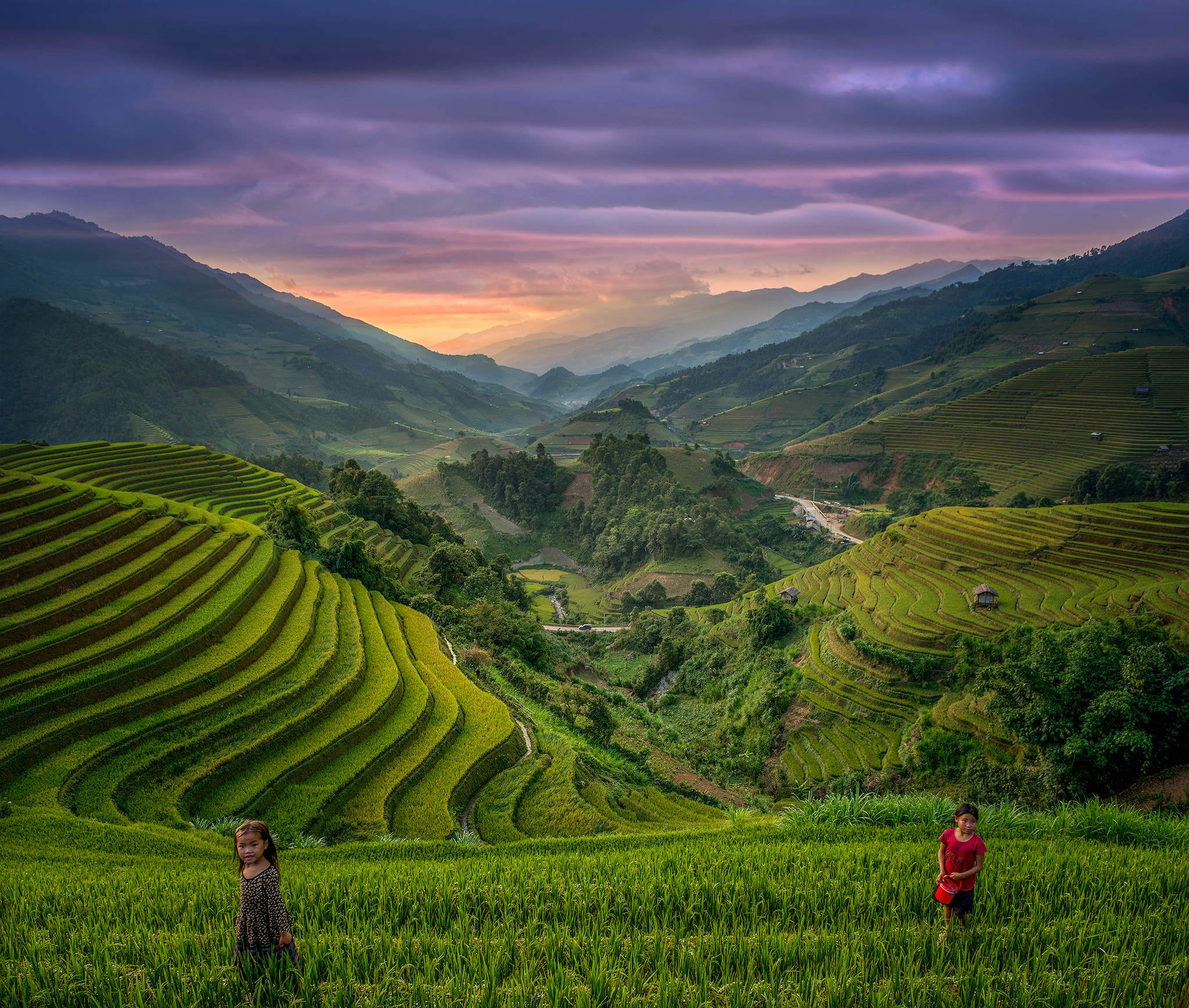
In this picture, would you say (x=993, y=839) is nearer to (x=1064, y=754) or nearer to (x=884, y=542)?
(x=1064, y=754)

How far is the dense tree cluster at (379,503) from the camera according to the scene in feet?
180

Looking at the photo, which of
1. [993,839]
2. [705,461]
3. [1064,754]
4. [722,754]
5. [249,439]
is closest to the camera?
[993,839]

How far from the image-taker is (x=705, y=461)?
109m

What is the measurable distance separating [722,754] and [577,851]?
24987 millimetres

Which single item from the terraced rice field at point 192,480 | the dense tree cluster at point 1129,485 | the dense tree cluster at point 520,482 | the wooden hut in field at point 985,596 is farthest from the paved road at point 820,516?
the terraced rice field at point 192,480

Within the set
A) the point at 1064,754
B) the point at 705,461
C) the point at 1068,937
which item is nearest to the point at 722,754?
the point at 1064,754

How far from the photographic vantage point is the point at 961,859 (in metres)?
6.01

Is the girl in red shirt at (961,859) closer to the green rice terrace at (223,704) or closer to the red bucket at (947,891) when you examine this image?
the red bucket at (947,891)

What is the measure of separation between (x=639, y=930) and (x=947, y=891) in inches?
122

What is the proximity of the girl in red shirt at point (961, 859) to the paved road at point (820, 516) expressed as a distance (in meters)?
81.8

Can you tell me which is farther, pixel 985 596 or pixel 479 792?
pixel 985 596

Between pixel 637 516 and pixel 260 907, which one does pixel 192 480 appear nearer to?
pixel 260 907

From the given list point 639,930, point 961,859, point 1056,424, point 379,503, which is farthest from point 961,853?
point 1056,424

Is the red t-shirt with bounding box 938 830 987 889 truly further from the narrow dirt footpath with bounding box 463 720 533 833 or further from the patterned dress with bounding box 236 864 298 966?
the narrow dirt footpath with bounding box 463 720 533 833
